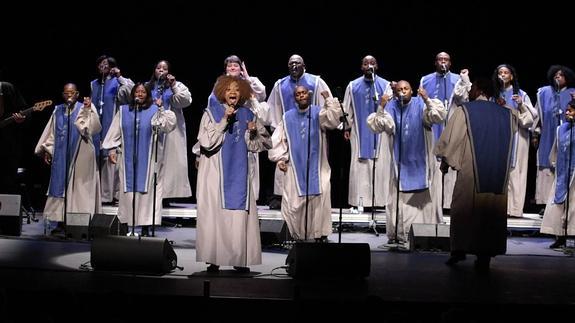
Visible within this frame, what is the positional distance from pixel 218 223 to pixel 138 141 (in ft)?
10.2


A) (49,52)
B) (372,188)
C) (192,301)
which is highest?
(49,52)

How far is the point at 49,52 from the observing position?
1274cm

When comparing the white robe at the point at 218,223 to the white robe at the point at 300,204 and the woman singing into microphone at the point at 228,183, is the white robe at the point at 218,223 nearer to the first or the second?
the woman singing into microphone at the point at 228,183

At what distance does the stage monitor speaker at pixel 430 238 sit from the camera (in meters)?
9.30

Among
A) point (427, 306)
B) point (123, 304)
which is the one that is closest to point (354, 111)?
point (427, 306)

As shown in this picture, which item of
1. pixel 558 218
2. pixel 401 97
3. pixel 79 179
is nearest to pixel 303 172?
pixel 401 97

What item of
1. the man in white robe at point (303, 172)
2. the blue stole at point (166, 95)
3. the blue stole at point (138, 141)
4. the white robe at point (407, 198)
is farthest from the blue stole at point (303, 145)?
the blue stole at point (166, 95)

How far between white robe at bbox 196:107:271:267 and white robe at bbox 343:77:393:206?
3681 mm

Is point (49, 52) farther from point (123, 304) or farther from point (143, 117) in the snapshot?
point (123, 304)

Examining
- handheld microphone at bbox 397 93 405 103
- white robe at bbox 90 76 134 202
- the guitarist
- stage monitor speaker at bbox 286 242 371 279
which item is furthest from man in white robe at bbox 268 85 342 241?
the guitarist

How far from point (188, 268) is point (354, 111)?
13.5 feet

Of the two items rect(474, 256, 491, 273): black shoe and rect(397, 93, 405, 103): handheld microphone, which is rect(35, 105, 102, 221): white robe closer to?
rect(397, 93, 405, 103): handheld microphone

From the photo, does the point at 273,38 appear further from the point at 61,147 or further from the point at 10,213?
the point at 10,213

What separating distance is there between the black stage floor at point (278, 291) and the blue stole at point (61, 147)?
132 centimetres
